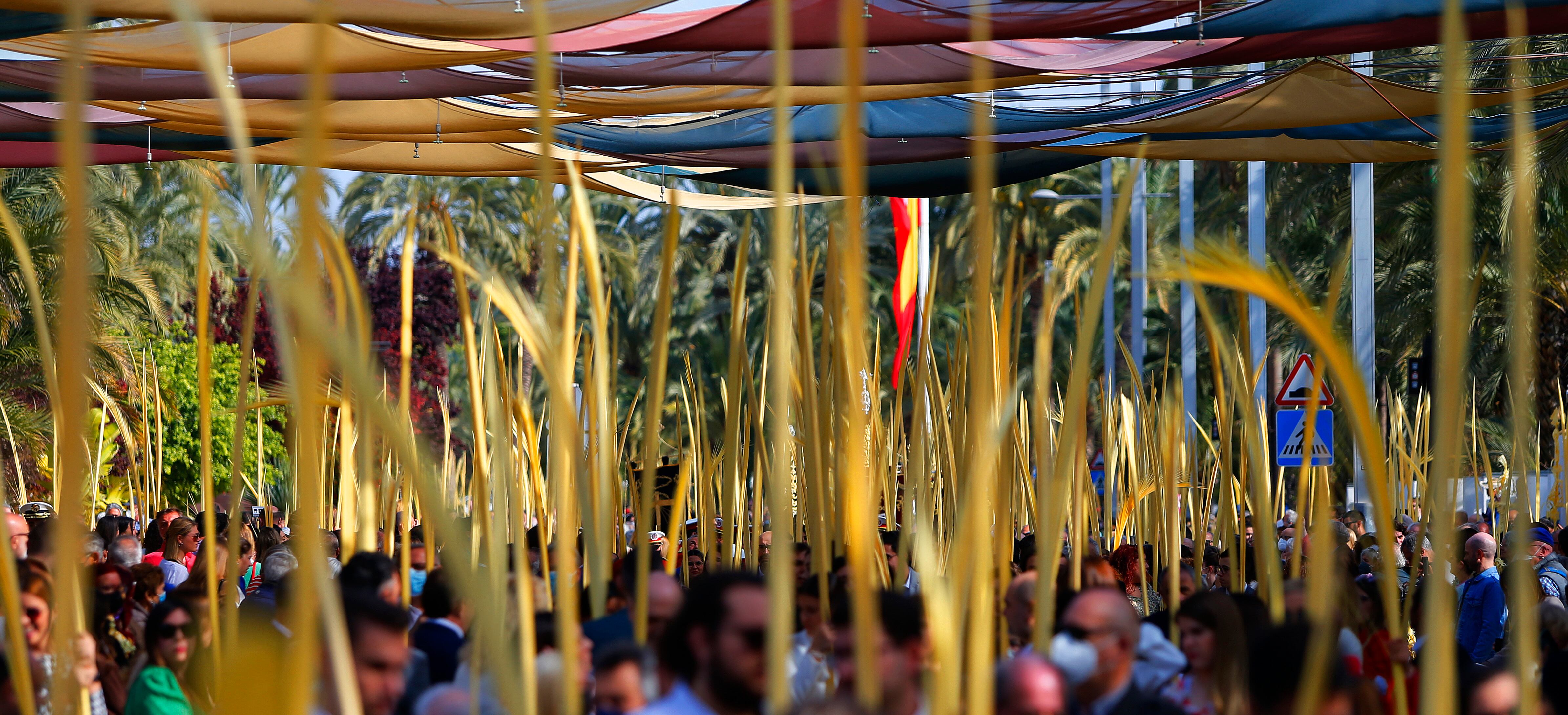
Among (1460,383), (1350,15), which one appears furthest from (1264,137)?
(1460,383)

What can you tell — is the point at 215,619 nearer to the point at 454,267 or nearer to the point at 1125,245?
the point at 454,267

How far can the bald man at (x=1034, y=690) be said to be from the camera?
90.7 inches

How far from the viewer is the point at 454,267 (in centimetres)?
300

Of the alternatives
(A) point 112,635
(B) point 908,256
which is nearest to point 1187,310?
(B) point 908,256

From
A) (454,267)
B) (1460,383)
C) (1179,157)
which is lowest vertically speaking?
(1460,383)

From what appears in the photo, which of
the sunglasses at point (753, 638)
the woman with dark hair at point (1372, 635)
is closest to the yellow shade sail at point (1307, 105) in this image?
the woman with dark hair at point (1372, 635)

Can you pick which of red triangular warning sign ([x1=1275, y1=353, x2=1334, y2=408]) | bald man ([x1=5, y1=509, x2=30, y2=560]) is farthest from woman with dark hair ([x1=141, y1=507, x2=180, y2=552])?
red triangular warning sign ([x1=1275, y1=353, x2=1334, y2=408])

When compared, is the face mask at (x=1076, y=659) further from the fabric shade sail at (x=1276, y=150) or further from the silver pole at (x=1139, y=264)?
the silver pole at (x=1139, y=264)

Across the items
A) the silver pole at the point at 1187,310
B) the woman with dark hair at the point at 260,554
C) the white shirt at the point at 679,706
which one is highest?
the silver pole at the point at 1187,310

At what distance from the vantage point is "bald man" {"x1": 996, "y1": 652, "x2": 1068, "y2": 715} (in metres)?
2.30

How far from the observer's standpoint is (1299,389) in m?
8.68

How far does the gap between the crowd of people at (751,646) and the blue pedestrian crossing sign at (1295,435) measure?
2315 mm

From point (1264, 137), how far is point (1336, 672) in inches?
217

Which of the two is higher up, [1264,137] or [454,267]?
[1264,137]
